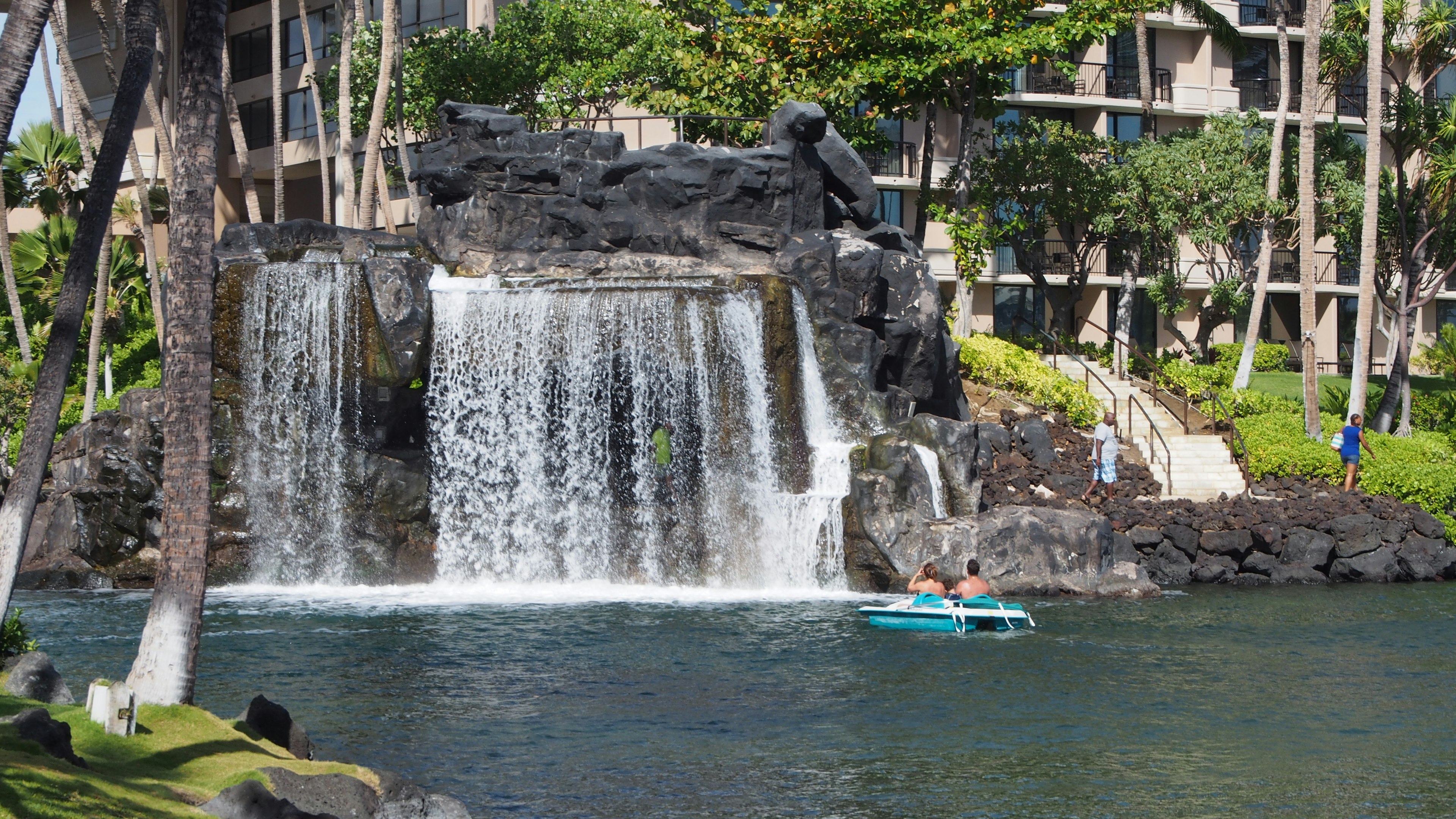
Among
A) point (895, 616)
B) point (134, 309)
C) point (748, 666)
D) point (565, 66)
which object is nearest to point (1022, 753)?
point (748, 666)

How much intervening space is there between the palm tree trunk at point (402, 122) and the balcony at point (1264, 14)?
29.6 m

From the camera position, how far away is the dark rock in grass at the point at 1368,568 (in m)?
28.8

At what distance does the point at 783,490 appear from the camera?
1110 inches

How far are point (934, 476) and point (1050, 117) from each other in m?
26.9

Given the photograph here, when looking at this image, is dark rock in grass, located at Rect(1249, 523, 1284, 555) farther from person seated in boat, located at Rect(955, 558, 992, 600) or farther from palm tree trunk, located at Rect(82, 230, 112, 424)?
palm tree trunk, located at Rect(82, 230, 112, 424)

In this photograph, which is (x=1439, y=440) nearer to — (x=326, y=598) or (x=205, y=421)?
(x=326, y=598)

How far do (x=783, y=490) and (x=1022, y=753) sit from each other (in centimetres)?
1401

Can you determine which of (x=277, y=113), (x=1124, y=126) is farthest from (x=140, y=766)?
(x=1124, y=126)

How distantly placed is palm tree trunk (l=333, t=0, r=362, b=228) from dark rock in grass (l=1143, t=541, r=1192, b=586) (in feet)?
65.4

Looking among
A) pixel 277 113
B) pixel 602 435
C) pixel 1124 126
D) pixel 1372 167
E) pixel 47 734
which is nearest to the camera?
pixel 47 734

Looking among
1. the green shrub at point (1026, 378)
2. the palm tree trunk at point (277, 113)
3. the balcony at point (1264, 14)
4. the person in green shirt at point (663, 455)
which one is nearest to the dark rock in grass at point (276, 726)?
the person in green shirt at point (663, 455)

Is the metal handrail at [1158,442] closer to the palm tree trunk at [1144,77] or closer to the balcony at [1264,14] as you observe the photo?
the palm tree trunk at [1144,77]

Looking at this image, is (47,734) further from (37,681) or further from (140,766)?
(37,681)

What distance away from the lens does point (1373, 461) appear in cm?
3234
